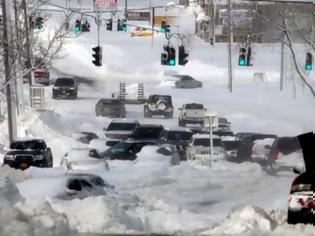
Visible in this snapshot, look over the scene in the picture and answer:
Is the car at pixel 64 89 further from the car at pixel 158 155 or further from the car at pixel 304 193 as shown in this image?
the car at pixel 304 193

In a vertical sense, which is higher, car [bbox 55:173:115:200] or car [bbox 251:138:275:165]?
car [bbox 55:173:115:200]

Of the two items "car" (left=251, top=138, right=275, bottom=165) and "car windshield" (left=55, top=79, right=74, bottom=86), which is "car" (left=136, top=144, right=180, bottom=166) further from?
"car windshield" (left=55, top=79, right=74, bottom=86)


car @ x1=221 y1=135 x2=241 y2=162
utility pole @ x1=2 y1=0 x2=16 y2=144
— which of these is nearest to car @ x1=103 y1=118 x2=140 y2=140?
utility pole @ x1=2 y1=0 x2=16 y2=144

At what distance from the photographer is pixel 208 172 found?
2927 cm

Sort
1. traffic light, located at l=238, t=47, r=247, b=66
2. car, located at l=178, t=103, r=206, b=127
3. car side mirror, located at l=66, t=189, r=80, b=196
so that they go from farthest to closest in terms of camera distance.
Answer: car, located at l=178, t=103, r=206, b=127 → traffic light, located at l=238, t=47, r=247, b=66 → car side mirror, located at l=66, t=189, r=80, b=196

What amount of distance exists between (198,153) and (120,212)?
835 inches

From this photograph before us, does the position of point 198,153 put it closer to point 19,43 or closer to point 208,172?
point 208,172

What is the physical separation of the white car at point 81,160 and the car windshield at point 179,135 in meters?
11.6

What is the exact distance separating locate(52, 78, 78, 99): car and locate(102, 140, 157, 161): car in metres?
29.8

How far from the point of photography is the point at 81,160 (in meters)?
28.3

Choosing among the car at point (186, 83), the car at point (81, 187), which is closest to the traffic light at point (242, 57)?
the car at point (81, 187)

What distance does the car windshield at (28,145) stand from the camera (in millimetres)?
32562

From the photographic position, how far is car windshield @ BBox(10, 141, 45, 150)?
32.6 m

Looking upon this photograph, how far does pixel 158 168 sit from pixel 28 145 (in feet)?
21.0
